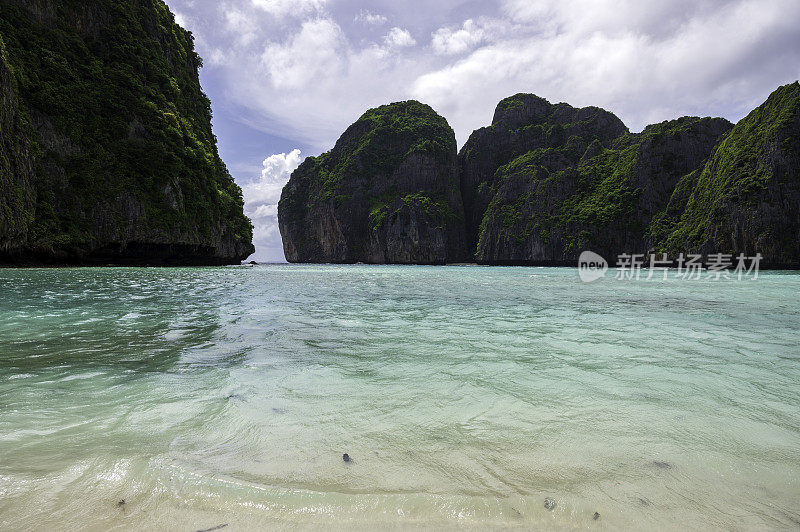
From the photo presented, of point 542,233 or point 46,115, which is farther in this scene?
point 542,233

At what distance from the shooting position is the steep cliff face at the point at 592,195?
255ft

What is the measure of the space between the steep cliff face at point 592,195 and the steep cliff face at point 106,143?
69.7 meters

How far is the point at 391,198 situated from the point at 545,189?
43.5 meters

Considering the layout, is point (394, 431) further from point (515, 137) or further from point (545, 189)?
point (515, 137)

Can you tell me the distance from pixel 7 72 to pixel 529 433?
38866mm

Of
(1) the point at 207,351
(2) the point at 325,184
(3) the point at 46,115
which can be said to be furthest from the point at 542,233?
(1) the point at 207,351

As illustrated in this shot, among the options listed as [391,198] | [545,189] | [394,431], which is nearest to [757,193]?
[545,189]

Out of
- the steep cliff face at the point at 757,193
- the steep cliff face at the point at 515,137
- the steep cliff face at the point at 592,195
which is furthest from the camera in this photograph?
the steep cliff face at the point at 515,137

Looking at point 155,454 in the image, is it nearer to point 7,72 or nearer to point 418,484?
point 418,484

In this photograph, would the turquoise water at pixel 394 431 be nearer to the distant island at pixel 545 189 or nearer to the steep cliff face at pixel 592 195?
the distant island at pixel 545 189

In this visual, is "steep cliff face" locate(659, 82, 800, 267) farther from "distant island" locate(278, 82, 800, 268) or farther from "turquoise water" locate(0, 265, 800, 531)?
"turquoise water" locate(0, 265, 800, 531)

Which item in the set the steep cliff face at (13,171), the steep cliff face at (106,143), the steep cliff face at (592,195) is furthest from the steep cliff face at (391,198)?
the steep cliff face at (13,171)

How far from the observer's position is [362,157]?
115875mm

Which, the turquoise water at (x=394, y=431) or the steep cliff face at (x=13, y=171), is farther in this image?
the steep cliff face at (x=13, y=171)
